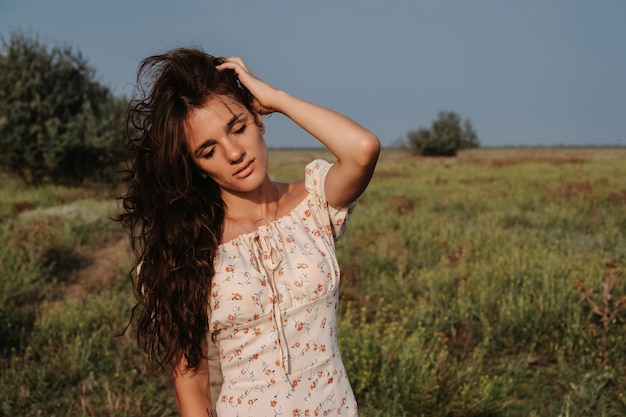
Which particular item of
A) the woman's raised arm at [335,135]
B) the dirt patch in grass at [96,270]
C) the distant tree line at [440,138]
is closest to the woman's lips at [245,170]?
the woman's raised arm at [335,135]

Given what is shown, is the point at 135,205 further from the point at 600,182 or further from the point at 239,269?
the point at 600,182

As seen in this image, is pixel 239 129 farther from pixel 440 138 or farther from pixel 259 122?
pixel 440 138

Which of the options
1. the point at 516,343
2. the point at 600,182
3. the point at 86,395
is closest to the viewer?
the point at 86,395

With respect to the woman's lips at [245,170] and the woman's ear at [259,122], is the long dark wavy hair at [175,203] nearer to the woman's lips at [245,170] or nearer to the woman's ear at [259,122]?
the woman's ear at [259,122]

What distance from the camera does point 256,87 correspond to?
1.94 m

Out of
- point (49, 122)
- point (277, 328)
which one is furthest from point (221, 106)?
point (49, 122)

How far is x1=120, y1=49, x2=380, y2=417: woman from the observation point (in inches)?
71.9

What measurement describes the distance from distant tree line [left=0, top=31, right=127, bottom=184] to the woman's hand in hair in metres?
14.7

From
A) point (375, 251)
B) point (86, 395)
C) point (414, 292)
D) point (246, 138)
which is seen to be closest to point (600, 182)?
point (375, 251)

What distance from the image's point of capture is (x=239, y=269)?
1855mm

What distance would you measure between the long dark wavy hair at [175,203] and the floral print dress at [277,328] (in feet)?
0.29

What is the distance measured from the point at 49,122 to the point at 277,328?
16.1 meters

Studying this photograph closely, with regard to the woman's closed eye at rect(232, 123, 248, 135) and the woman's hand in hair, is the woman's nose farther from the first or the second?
the woman's hand in hair

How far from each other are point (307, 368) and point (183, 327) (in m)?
0.44
